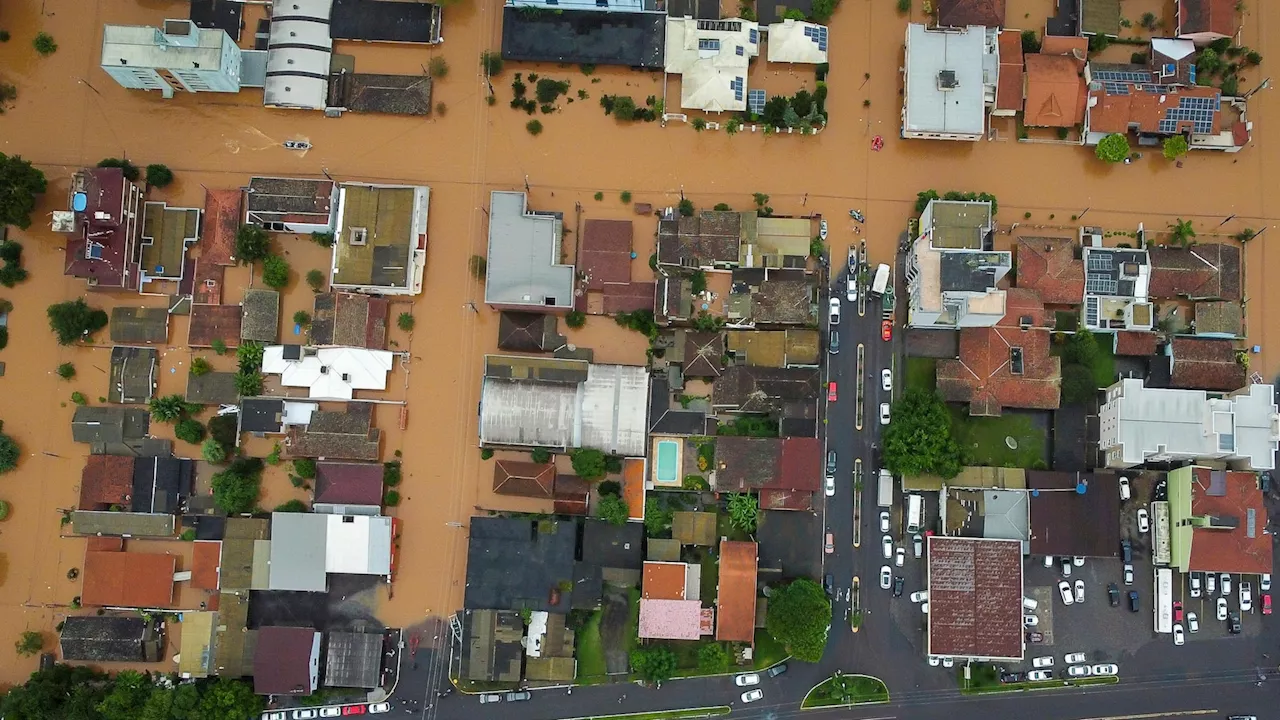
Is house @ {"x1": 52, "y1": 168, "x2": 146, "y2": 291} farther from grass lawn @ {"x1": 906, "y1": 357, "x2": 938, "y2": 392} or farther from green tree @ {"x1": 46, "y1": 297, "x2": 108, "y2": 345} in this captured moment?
grass lawn @ {"x1": 906, "y1": 357, "x2": 938, "y2": 392}

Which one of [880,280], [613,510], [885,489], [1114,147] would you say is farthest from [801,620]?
[1114,147]

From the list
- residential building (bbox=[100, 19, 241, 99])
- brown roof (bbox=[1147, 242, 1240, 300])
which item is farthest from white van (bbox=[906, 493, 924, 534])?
residential building (bbox=[100, 19, 241, 99])

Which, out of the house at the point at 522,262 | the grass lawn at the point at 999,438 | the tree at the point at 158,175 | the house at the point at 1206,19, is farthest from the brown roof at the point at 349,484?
the house at the point at 1206,19

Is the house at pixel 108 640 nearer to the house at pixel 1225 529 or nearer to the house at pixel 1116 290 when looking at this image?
the house at pixel 1116 290

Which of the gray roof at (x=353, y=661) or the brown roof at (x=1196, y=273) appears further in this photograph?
the brown roof at (x=1196, y=273)

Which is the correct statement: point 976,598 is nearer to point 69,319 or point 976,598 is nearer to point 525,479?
point 525,479

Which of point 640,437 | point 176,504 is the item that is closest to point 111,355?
point 176,504
